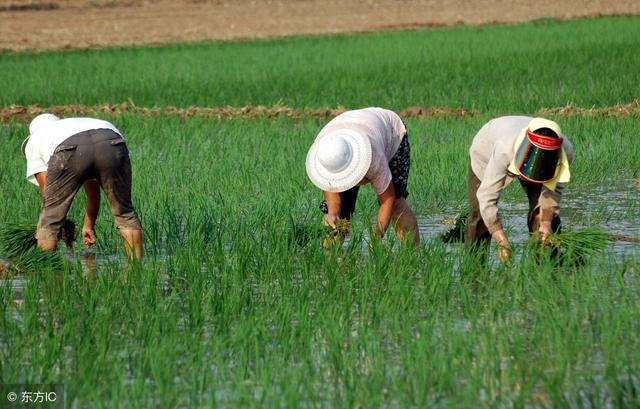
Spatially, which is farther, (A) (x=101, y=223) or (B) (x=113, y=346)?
(A) (x=101, y=223)

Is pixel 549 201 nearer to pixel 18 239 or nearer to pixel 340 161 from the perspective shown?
pixel 340 161

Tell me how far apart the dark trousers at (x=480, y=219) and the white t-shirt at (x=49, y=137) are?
6.13 feet

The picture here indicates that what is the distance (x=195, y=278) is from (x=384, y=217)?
3.30ft

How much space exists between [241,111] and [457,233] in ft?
23.9

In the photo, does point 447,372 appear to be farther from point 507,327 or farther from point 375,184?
point 375,184

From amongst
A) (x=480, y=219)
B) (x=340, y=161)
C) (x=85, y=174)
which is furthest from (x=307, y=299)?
(x=85, y=174)

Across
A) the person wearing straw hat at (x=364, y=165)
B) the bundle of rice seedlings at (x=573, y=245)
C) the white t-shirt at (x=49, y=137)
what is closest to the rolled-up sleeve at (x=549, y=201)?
the bundle of rice seedlings at (x=573, y=245)

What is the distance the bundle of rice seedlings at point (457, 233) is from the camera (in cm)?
659

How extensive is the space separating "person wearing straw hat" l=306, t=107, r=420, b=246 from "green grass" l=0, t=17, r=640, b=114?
750 cm

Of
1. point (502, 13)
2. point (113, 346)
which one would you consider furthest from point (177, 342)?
A: point (502, 13)

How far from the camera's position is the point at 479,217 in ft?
19.6

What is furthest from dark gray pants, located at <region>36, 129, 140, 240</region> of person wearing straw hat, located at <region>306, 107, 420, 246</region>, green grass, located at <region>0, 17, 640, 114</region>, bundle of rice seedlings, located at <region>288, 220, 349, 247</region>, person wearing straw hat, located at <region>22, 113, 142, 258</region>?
green grass, located at <region>0, 17, 640, 114</region>

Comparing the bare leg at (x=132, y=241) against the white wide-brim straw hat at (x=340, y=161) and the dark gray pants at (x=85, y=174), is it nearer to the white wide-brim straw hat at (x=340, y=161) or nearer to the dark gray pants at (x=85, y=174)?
the dark gray pants at (x=85, y=174)

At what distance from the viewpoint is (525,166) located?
536 cm
